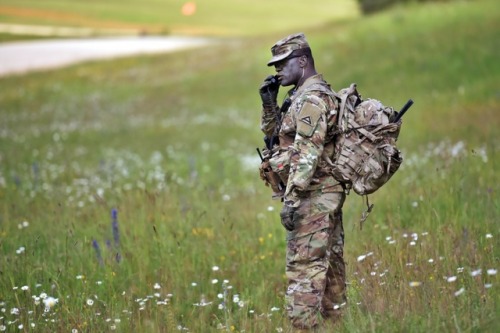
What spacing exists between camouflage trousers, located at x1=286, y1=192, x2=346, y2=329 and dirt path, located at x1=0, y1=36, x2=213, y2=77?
33127 mm

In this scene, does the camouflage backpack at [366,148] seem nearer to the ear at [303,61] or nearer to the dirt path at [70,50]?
the ear at [303,61]

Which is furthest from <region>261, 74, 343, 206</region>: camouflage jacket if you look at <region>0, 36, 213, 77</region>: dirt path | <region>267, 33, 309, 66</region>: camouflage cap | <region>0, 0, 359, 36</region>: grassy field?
<region>0, 0, 359, 36</region>: grassy field

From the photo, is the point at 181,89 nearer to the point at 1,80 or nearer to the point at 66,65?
the point at 1,80

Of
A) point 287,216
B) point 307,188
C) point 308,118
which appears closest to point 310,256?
point 287,216

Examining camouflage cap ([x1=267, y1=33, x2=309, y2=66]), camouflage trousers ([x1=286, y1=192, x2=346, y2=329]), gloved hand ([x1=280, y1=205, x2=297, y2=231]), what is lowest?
camouflage trousers ([x1=286, y1=192, x2=346, y2=329])

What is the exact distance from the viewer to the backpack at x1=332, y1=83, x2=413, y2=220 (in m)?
5.04

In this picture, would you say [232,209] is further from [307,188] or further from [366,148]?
[366,148]

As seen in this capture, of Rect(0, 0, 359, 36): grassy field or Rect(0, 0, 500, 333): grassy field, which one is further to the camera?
Rect(0, 0, 359, 36): grassy field

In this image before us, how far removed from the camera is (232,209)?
9.30 meters

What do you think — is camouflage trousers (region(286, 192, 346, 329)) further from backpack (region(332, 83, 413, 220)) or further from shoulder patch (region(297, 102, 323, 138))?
shoulder patch (region(297, 102, 323, 138))

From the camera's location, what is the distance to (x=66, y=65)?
39.2 m

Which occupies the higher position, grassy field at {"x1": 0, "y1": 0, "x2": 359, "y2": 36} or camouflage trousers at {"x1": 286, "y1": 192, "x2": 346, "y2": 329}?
grassy field at {"x1": 0, "y1": 0, "x2": 359, "y2": 36}

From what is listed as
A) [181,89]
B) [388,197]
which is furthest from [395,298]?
[181,89]

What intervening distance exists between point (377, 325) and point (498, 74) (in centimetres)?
1459
